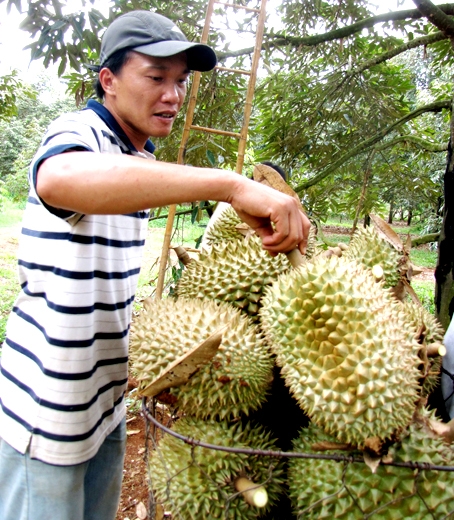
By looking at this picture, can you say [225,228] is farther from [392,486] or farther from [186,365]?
[392,486]

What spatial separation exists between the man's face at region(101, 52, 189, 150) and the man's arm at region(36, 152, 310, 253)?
417 millimetres

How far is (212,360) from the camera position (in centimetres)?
96

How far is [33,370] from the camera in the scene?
3.50ft

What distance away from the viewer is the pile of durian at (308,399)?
2.66 feet

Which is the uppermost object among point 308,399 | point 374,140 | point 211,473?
point 374,140

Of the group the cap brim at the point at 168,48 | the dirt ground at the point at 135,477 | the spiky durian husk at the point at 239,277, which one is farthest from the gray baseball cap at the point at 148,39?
the dirt ground at the point at 135,477

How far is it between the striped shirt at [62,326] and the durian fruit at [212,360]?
0.45ft

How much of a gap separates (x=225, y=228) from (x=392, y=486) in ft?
3.04

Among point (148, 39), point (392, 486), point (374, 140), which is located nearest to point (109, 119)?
point (148, 39)

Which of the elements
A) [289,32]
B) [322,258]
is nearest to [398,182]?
[289,32]

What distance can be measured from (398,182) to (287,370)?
279 cm

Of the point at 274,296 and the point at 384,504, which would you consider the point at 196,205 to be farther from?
the point at 384,504

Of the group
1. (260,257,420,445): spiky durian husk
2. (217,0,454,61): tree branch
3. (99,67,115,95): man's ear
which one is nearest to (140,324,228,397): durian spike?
(260,257,420,445): spiky durian husk

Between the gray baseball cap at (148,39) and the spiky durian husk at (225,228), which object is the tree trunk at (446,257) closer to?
the spiky durian husk at (225,228)
